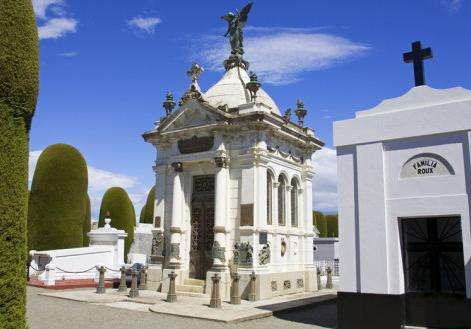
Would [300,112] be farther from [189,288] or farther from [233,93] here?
[189,288]

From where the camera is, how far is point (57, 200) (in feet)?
75.6

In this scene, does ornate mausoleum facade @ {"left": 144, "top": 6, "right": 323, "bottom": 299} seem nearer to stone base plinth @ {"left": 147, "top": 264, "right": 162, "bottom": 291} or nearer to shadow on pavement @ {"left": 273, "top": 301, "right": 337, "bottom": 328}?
stone base plinth @ {"left": 147, "top": 264, "right": 162, "bottom": 291}

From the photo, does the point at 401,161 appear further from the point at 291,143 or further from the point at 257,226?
the point at 291,143

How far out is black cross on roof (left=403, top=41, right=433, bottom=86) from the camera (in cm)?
963

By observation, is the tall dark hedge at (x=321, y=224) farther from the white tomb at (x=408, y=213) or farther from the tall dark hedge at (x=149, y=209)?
the white tomb at (x=408, y=213)

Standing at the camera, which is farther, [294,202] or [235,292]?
[294,202]

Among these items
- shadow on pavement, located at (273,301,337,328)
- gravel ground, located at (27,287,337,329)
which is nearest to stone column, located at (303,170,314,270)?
shadow on pavement, located at (273,301,337,328)

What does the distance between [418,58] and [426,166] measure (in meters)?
2.45

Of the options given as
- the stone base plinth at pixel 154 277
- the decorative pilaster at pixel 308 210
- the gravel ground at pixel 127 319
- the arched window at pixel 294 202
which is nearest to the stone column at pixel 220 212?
the stone base plinth at pixel 154 277

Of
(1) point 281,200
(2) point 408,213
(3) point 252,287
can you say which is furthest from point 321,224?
(2) point 408,213

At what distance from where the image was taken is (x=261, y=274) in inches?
546

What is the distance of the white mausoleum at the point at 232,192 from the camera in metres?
14.3

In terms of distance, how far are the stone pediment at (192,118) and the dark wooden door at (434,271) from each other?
24.4 ft

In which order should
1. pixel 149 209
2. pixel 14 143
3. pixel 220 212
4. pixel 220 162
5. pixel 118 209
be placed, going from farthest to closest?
pixel 149 209
pixel 118 209
pixel 220 162
pixel 220 212
pixel 14 143
